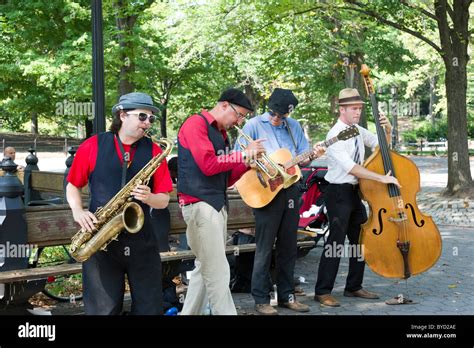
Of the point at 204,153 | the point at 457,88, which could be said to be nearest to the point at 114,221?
the point at 204,153

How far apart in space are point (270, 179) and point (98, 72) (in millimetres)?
2527

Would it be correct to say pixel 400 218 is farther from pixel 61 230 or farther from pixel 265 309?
pixel 61 230

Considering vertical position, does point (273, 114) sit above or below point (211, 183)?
above

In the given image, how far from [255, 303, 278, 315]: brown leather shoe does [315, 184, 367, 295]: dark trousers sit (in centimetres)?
77

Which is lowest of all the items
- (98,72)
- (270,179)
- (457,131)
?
(270,179)

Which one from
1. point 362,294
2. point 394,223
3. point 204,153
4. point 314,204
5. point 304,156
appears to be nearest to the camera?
point 204,153

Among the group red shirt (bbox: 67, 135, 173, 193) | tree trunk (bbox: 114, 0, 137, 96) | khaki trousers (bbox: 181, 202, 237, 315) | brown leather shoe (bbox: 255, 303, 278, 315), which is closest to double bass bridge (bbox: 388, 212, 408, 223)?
A: brown leather shoe (bbox: 255, 303, 278, 315)

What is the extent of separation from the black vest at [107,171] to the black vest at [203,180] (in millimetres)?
1050

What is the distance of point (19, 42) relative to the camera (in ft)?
83.8

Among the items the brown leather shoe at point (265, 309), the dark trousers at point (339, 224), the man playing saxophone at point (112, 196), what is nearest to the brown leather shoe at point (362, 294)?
the dark trousers at point (339, 224)

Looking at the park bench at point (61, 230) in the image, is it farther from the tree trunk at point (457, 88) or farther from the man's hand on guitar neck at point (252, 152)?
the tree trunk at point (457, 88)

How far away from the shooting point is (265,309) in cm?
618
